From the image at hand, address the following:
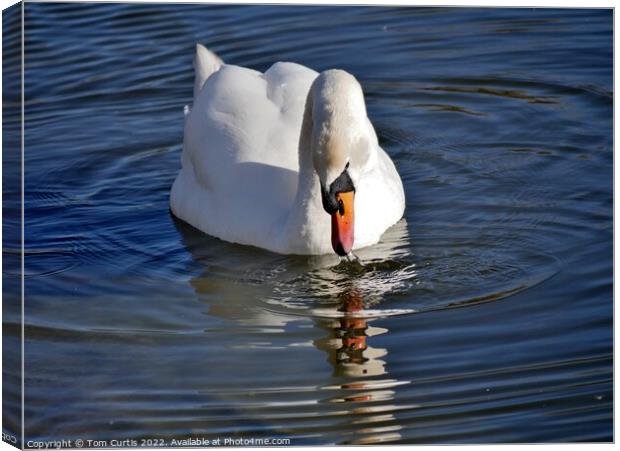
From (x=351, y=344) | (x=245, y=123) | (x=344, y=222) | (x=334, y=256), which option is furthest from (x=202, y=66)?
(x=351, y=344)

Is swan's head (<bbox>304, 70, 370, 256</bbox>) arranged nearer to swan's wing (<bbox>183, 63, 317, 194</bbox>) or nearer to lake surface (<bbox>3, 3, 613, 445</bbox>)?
lake surface (<bbox>3, 3, 613, 445</bbox>)

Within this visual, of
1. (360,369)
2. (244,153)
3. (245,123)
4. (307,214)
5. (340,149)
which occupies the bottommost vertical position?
(360,369)

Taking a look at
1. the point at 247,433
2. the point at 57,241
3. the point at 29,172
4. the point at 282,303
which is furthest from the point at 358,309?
the point at 29,172

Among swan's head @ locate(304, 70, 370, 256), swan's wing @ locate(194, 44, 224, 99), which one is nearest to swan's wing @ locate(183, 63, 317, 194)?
swan's wing @ locate(194, 44, 224, 99)

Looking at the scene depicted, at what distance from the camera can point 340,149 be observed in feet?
29.5

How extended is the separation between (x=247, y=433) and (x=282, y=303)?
1.78 m

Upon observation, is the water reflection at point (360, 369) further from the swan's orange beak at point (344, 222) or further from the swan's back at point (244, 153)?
the swan's back at point (244, 153)

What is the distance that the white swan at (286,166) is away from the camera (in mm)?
9078

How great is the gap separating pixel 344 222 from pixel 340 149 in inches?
17.3

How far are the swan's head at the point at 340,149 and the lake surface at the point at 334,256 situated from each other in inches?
18.2

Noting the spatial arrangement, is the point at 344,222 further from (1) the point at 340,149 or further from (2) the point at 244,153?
(2) the point at 244,153

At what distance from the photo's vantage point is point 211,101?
10578 mm

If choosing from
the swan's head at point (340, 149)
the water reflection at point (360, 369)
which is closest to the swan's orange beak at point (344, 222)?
the swan's head at point (340, 149)

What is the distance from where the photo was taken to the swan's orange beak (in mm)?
9031
